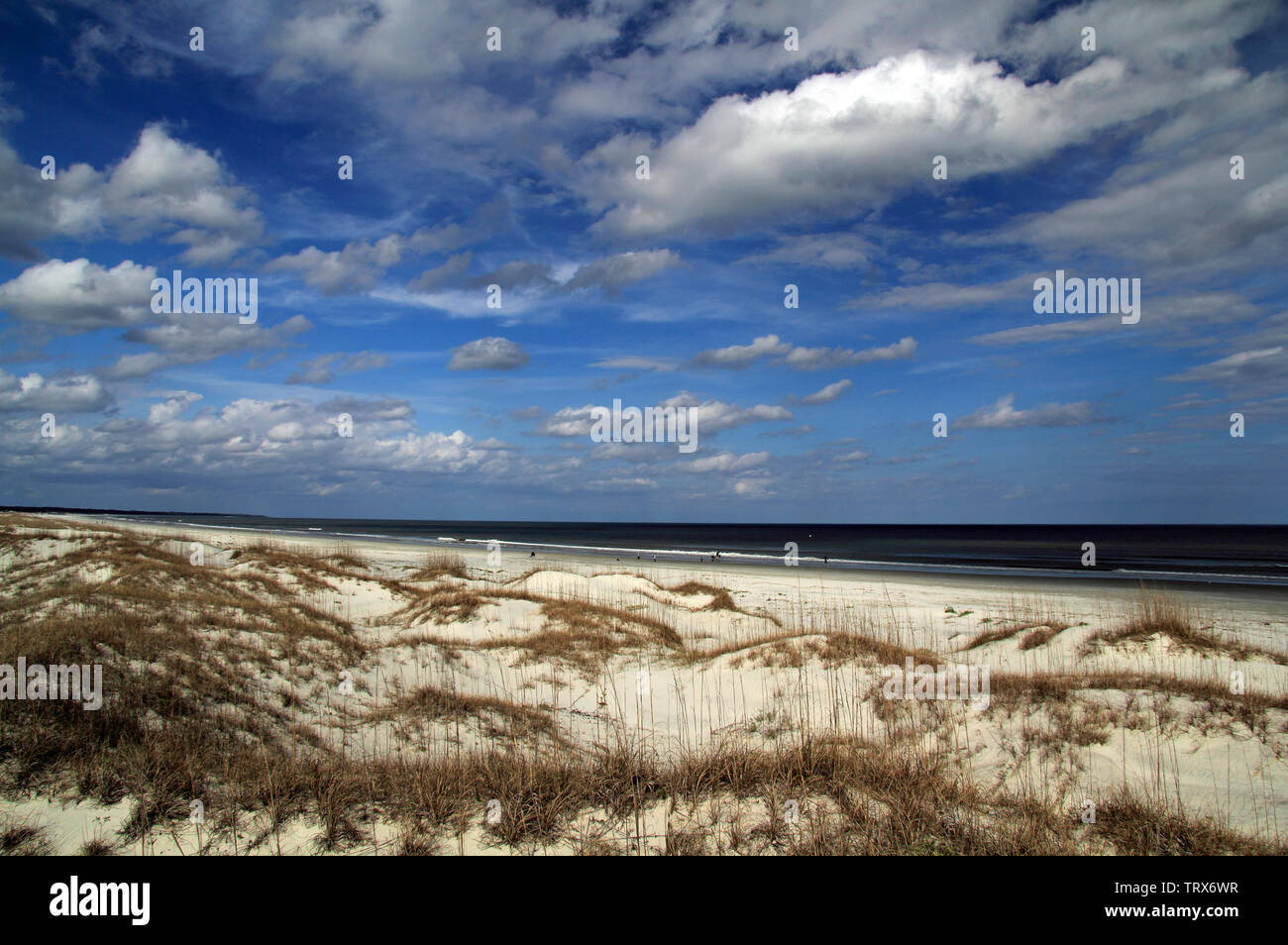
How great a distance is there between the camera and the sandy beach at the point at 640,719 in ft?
17.8

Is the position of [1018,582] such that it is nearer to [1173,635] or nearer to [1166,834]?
[1173,635]

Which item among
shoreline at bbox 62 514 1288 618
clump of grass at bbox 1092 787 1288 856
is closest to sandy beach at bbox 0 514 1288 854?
clump of grass at bbox 1092 787 1288 856

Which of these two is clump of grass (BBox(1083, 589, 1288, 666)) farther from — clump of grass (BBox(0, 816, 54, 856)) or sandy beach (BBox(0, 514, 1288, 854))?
clump of grass (BBox(0, 816, 54, 856))

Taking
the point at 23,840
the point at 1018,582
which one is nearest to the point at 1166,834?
the point at 23,840

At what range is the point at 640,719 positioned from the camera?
9.28 metres

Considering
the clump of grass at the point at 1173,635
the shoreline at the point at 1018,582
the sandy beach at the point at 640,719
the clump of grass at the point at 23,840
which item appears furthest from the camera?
the shoreline at the point at 1018,582

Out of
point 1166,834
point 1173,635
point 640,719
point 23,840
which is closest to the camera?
point 23,840

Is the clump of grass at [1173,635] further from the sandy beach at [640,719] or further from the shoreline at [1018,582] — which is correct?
the shoreline at [1018,582]

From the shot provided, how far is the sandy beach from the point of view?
542 cm

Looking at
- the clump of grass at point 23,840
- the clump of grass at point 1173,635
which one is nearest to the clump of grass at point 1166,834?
the clump of grass at point 1173,635

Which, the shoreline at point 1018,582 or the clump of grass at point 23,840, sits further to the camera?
the shoreline at point 1018,582

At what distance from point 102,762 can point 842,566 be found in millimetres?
43602

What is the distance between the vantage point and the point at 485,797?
5844mm
